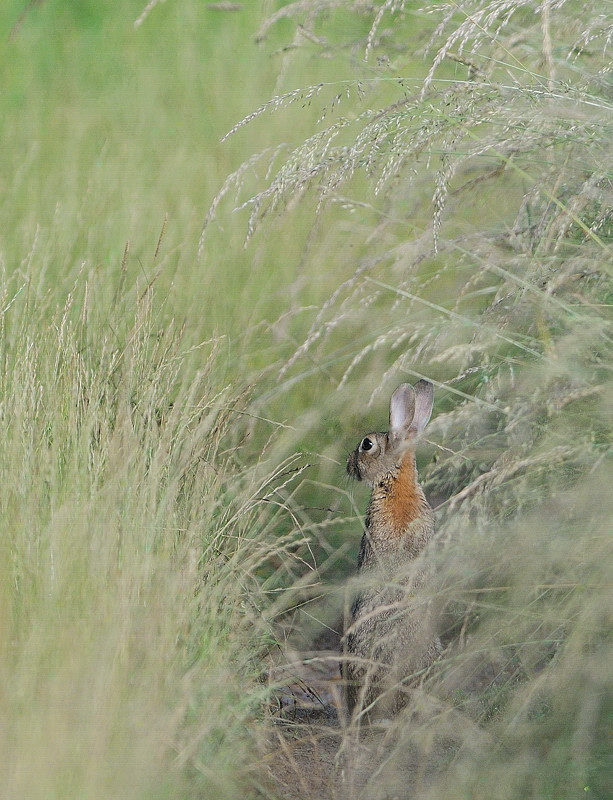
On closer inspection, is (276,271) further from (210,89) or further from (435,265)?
(210,89)

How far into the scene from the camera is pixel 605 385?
227cm

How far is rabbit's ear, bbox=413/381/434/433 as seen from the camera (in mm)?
3201

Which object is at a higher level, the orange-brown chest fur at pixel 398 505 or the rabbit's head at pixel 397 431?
the rabbit's head at pixel 397 431

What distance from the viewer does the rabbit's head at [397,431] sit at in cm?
320

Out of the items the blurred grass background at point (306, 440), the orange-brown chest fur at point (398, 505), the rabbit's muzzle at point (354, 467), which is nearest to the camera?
the blurred grass background at point (306, 440)

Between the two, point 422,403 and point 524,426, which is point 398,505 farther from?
point 524,426

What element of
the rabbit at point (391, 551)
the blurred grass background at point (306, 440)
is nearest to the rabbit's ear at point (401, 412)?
the rabbit at point (391, 551)

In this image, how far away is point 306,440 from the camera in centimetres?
377

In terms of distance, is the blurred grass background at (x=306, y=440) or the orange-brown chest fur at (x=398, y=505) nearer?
the blurred grass background at (x=306, y=440)

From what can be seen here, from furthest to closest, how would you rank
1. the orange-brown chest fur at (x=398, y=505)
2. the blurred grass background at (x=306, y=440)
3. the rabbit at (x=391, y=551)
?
the orange-brown chest fur at (x=398, y=505), the rabbit at (x=391, y=551), the blurred grass background at (x=306, y=440)

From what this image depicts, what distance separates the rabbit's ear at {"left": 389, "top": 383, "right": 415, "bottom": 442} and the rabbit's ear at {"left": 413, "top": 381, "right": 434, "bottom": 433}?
2cm

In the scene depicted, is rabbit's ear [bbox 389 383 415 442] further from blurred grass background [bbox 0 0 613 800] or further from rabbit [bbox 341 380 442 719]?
blurred grass background [bbox 0 0 613 800]

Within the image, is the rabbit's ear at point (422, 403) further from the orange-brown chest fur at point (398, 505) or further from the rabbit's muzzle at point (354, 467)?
the rabbit's muzzle at point (354, 467)

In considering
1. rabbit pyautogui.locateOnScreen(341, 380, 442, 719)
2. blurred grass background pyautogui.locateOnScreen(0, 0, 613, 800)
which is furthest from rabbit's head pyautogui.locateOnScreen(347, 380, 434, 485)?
blurred grass background pyautogui.locateOnScreen(0, 0, 613, 800)
